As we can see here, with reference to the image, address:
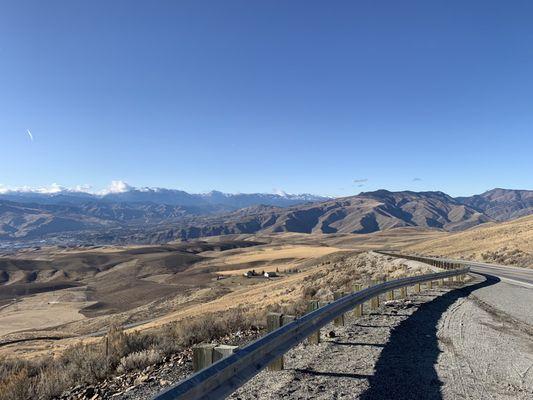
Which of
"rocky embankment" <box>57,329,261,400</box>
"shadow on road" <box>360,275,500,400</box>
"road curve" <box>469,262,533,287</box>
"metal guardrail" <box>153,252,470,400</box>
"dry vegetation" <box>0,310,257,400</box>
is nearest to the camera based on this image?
"metal guardrail" <box>153,252,470,400</box>

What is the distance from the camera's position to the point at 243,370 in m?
5.19

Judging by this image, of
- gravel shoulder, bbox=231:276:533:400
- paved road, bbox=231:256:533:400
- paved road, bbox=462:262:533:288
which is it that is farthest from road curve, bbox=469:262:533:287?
gravel shoulder, bbox=231:276:533:400

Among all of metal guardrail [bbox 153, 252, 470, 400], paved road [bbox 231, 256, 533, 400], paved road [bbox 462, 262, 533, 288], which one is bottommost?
paved road [bbox 462, 262, 533, 288]

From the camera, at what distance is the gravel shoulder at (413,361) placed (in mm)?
6043

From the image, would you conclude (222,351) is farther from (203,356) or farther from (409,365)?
(409,365)

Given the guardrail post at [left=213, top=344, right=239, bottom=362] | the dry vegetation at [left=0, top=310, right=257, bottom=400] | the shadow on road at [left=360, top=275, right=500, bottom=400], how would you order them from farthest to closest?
the dry vegetation at [left=0, top=310, right=257, bottom=400] → the shadow on road at [left=360, top=275, right=500, bottom=400] → the guardrail post at [left=213, top=344, right=239, bottom=362]

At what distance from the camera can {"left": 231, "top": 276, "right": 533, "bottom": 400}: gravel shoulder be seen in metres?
6.04

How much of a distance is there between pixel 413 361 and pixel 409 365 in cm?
28

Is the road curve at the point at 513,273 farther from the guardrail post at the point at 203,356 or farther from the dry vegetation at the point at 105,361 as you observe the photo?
the guardrail post at the point at 203,356

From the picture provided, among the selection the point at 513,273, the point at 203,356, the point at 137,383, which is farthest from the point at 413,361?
the point at 513,273

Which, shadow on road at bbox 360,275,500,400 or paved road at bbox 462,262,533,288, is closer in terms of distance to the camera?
shadow on road at bbox 360,275,500,400

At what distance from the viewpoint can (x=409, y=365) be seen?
23.8 ft

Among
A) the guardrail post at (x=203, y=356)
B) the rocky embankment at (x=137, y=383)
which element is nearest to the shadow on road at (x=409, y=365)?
the guardrail post at (x=203, y=356)

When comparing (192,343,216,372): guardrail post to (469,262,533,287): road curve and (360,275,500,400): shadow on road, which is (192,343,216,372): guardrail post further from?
(469,262,533,287): road curve
